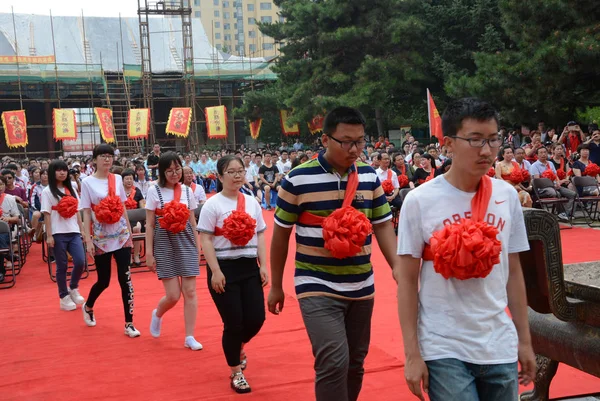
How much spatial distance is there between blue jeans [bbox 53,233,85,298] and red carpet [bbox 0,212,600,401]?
0.35 metres

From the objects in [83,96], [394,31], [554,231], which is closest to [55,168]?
[554,231]

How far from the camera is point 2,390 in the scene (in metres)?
5.04

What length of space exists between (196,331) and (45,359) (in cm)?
136

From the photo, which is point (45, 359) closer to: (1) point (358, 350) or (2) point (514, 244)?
(1) point (358, 350)

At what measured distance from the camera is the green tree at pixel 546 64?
1449cm

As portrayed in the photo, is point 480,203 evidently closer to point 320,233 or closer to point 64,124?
point 320,233

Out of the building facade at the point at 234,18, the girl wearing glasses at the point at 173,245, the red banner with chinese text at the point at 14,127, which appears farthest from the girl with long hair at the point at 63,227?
the building facade at the point at 234,18

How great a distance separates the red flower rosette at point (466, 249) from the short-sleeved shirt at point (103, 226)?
465cm

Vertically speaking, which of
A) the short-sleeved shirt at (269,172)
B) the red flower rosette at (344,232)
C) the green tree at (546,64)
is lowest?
the short-sleeved shirt at (269,172)

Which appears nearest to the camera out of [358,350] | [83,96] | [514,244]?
[514,244]

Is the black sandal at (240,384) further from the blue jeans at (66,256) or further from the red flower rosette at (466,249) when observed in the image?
the blue jeans at (66,256)

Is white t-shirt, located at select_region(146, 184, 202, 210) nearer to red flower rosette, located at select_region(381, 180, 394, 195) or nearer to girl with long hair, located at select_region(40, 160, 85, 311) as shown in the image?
girl with long hair, located at select_region(40, 160, 85, 311)

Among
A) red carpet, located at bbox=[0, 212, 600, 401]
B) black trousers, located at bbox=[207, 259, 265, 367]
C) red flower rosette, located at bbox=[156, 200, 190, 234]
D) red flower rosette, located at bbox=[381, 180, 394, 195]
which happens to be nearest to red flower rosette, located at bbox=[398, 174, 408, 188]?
red flower rosette, located at bbox=[381, 180, 394, 195]

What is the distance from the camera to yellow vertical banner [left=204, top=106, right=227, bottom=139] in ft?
96.4
